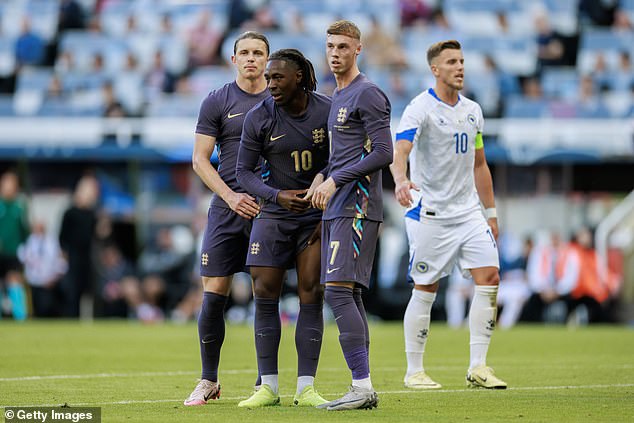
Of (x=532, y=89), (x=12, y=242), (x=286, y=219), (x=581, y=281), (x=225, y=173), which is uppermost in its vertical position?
(x=532, y=89)

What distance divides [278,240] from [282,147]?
1.95 ft

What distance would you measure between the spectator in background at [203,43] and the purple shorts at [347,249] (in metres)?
18.5

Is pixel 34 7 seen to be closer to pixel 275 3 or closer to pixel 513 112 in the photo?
pixel 275 3

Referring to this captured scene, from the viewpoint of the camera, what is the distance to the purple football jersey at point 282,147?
311 inches

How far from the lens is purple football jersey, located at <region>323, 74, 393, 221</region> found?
7.67 meters

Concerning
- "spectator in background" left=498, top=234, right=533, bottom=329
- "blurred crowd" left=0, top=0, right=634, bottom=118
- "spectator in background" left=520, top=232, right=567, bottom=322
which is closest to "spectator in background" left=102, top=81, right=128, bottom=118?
"blurred crowd" left=0, top=0, right=634, bottom=118

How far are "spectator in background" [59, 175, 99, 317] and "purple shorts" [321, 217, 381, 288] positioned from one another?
14067mm

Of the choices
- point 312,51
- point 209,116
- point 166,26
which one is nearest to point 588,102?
point 312,51

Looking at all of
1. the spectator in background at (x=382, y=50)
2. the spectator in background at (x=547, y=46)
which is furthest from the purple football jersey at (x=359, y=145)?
the spectator in background at (x=547, y=46)

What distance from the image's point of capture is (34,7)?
92.3 feet

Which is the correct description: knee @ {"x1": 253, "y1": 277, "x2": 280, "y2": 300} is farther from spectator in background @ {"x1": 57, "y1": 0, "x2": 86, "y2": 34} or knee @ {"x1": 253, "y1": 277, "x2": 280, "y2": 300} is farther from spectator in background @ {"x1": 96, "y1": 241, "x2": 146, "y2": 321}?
spectator in background @ {"x1": 57, "y1": 0, "x2": 86, "y2": 34}

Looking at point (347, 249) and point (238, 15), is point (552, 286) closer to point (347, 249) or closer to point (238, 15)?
point (238, 15)

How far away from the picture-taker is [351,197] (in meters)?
7.76

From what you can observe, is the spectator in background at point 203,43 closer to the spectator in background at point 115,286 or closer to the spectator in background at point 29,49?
the spectator in background at point 29,49
